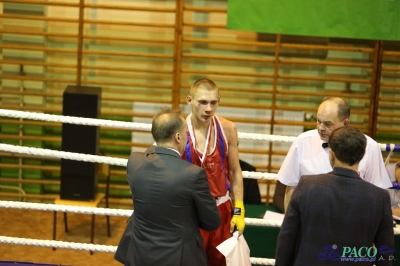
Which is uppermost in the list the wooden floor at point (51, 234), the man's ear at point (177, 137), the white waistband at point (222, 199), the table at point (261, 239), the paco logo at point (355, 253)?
the man's ear at point (177, 137)

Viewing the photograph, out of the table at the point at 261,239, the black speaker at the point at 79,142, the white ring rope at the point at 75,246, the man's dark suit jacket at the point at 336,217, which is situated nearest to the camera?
the man's dark suit jacket at the point at 336,217

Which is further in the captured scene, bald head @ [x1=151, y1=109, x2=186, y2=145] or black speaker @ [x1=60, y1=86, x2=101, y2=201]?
black speaker @ [x1=60, y1=86, x2=101, y2=201]

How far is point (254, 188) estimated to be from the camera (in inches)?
242

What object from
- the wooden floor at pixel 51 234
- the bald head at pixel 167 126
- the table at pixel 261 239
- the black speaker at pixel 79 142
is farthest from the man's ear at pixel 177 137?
the black speaker at pixel 79 142

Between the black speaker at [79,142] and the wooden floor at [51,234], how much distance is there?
482 millimetres

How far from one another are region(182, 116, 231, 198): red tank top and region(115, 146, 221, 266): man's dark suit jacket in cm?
58

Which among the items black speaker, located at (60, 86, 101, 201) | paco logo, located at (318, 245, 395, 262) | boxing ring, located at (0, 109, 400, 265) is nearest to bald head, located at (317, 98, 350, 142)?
A: boxing ring, located at (0, 109, 400, 265)

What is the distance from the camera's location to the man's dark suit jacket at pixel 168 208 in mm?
3041

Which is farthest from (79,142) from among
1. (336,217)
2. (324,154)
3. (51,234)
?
(336,217)

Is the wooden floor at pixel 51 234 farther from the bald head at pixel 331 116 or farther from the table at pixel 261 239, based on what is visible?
the bald head at pixel 331 116

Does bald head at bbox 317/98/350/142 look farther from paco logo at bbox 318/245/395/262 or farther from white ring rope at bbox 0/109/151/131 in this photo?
white ring rope at bbox 0/109/151/131

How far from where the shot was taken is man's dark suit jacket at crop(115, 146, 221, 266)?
304 cm

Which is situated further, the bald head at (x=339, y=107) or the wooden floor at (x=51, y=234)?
the wooden floor at (x=51, y=234)

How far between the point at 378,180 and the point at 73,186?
3.55m
